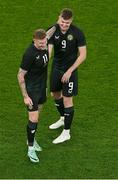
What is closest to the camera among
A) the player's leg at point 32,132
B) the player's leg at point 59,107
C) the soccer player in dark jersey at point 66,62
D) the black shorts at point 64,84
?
the player's leg at point 32,132

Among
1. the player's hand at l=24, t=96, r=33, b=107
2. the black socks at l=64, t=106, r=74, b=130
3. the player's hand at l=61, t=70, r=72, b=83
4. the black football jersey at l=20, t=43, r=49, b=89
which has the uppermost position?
the black football jersey at l=20, t=43, r=49, b=89

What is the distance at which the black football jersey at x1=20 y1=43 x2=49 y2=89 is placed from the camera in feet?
27.2

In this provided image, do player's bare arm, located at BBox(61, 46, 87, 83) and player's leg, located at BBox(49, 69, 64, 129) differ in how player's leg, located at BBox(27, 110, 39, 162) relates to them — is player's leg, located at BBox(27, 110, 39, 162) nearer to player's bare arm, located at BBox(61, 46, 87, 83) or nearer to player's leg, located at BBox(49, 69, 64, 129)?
player's bare arm, located at BBox(61, 46, 87, 83)

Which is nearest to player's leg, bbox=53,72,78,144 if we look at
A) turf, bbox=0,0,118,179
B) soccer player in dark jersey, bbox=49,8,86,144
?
soccer player in dark jersey, bbox=49,8,86,144

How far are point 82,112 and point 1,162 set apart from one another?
83.0 inches

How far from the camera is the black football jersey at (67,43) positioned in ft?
29.3

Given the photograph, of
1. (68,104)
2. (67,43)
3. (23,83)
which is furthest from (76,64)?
(23,83)

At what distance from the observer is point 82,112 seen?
33.7ft

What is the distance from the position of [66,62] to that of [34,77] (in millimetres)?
845

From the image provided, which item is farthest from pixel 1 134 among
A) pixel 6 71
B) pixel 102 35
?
pixel 102 35

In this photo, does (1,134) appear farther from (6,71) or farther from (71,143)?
(6,71)

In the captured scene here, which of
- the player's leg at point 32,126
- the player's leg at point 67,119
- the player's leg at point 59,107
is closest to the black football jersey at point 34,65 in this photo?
the player's leg at point 32,126

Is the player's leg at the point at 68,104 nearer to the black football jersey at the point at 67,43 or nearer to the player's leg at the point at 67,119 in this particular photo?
the player's leg at the point at 67,119

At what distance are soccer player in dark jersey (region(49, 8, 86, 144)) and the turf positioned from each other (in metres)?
0.47
